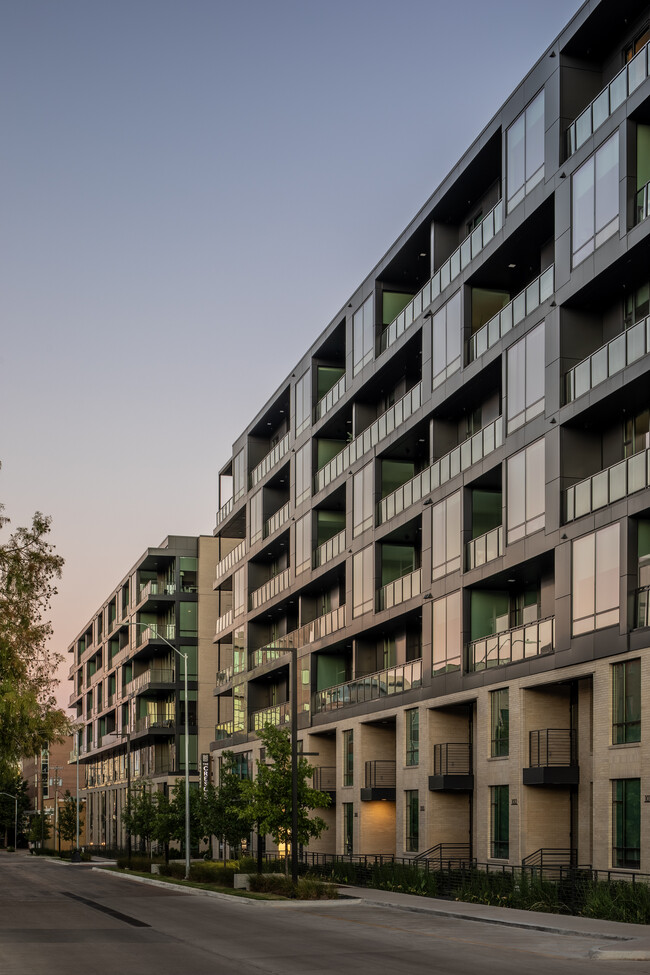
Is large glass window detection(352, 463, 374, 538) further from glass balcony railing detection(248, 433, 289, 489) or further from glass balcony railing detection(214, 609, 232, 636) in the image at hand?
glass balcony railing detection(214, 609, 232, 636)

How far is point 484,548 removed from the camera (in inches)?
1657

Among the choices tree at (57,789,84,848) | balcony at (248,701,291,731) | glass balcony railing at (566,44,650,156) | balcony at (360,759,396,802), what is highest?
glass balcony railing at (566,44,650,156)

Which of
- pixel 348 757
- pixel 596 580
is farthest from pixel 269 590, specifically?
pixel 596 580

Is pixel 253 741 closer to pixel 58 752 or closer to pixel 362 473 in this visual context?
pixel 362 473

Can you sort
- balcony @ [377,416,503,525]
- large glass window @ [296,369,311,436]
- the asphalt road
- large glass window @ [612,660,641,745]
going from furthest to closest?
large glass window @ [296,369,311,436], balcony @ [377,416,503,525], large glass window @ [612,660,641,745], the asphalt road

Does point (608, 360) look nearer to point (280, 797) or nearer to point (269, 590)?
point (280, 797)

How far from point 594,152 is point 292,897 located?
76.5ft

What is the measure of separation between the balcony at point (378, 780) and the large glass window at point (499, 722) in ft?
38.6

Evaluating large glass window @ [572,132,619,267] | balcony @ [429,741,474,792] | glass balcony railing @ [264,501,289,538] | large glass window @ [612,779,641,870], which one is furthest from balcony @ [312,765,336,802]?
large glass window @ [572,132,619,267]

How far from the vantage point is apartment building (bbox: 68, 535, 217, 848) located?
3829 inches

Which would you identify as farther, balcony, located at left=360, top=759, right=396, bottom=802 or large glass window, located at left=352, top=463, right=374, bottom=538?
large glass window, located at left=352, top=463, right=374, bottom=538

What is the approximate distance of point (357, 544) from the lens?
182ft

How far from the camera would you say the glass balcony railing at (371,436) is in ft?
163

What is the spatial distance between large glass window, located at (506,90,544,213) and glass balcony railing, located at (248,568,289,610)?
100 ft
